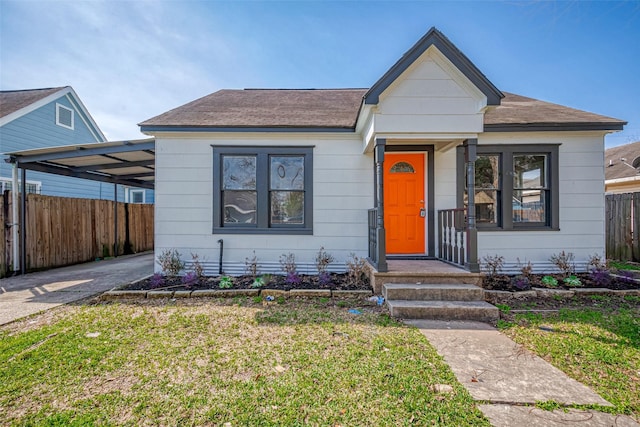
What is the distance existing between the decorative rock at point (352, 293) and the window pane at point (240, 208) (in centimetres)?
243

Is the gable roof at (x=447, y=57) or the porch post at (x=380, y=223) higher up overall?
the gable roof at (x=447, y=57)

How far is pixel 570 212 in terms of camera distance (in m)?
5.84

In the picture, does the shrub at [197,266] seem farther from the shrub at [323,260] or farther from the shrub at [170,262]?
the shrub at [323,260]

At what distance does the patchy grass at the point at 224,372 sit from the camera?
6.58 feet

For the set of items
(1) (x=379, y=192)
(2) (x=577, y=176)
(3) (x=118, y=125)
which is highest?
(3) (x=118, y=125)

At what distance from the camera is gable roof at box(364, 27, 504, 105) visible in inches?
177

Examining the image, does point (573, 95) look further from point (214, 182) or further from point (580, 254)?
point (214, 182)

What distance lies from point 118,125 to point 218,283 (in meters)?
18.6

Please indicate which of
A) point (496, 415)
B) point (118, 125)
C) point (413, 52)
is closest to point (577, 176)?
point (413, 52)

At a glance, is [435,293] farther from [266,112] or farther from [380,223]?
[266,112]

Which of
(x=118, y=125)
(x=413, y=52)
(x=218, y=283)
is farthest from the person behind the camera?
(x=118, y=125)

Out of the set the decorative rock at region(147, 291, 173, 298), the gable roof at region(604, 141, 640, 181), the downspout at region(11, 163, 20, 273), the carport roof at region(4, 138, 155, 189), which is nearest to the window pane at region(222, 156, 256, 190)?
the carport roof at region(4, 138, 155, 189)

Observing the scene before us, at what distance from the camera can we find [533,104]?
264 inches

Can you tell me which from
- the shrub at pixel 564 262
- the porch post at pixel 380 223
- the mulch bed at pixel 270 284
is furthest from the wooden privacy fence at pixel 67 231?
the shrub at pixel 564 262
